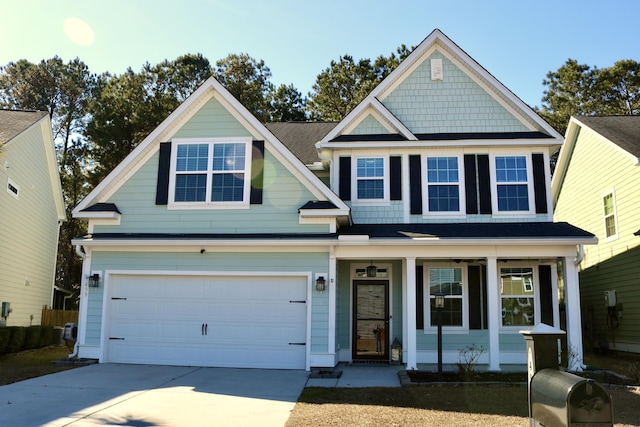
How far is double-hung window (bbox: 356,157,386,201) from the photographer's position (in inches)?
568

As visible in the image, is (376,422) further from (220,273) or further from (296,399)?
(220,273)

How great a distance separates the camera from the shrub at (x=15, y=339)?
15428 millimetres

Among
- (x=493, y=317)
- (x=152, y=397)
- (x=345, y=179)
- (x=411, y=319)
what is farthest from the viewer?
(x=345, y=179)

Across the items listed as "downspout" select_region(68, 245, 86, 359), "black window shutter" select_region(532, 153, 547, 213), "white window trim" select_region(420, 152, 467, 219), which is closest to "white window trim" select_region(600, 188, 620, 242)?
"black window shutter" select_region(532, 153, 547, 213)

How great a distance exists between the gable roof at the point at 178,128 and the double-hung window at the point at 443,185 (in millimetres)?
3406

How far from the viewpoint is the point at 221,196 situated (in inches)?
530

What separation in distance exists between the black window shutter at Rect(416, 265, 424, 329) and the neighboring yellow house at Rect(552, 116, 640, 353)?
20.3 feet

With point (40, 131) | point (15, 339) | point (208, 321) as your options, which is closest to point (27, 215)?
point (40, 131)

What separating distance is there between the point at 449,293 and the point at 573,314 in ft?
9.48

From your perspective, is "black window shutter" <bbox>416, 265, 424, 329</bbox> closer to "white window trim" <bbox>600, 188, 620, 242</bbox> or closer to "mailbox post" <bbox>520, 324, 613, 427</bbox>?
"white window trim" <bbox>600, 188, 620, 242</bbox>

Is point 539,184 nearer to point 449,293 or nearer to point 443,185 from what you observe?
Result: point 443,185

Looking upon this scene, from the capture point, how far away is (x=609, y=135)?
16.8 metres

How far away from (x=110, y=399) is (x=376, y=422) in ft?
13.8

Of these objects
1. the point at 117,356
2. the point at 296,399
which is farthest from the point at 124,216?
the point at 296,399
